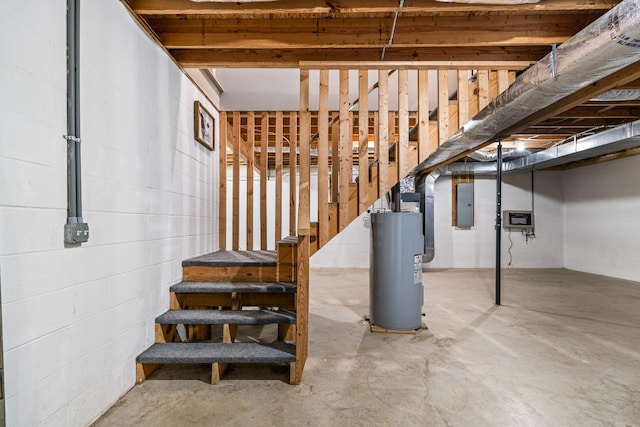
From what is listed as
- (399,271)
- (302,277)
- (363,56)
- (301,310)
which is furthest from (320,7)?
(399,271)

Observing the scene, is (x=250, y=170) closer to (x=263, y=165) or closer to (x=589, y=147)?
(x=263, y=165)

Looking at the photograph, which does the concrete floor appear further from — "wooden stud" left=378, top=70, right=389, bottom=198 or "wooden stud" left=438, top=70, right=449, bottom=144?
"wooden stud" left=438, top=70, right=449, bottom=144

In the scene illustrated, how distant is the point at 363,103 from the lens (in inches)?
104

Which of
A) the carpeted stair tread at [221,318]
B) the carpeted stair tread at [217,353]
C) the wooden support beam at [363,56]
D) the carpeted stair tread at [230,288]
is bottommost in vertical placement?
the carpeted stair tread at [217,353]

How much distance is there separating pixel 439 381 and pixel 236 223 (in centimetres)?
312

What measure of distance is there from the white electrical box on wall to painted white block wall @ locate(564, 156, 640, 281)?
35.7 inches

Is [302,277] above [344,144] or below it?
below

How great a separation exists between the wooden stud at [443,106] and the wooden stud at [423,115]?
0.40 feet

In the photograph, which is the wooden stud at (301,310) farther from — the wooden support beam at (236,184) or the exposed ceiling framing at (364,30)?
the wooden support beam at (236,184)

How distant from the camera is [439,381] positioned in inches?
83.1

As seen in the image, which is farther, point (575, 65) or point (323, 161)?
point (323, 161)

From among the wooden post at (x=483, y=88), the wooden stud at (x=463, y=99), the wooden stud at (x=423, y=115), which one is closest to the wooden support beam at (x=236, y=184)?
the wooden stud at (x=423, y=115)

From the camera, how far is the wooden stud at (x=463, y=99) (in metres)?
2.67

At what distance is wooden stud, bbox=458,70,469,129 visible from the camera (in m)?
2.67
